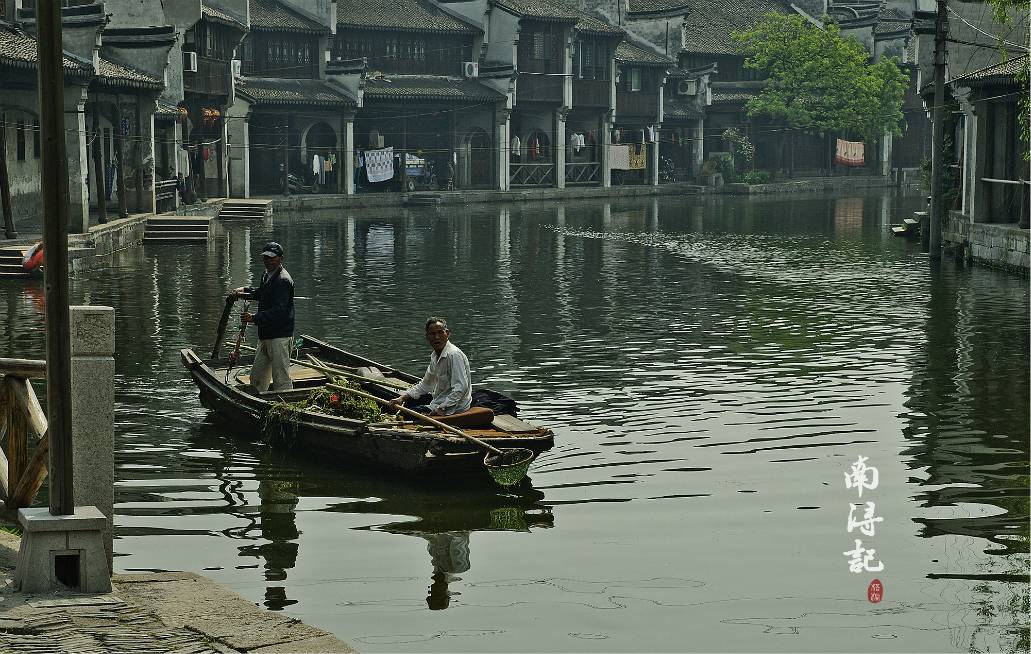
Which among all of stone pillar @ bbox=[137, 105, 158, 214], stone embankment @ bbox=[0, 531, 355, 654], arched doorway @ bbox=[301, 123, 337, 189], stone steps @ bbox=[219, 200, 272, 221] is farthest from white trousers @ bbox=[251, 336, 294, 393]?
arched doorway @ bbox=[301, 123, 337, 189]

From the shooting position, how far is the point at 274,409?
1409 cm

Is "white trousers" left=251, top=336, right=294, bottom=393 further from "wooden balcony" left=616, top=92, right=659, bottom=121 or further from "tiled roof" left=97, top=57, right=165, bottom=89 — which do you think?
"wooden balcony" left=616, top=92, right=659, bottom=121

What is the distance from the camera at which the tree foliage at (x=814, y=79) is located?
71375mm

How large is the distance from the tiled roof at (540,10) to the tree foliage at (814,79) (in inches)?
464

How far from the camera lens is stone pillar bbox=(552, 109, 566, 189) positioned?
65000 millimetres

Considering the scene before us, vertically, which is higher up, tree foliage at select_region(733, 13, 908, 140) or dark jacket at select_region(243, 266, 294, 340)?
tree foliage at select_region(733, 13, 908, 140)

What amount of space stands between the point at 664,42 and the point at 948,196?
3857cm

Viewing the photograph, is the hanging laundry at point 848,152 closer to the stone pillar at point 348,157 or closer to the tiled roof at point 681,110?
the tiled roof at point 681,110

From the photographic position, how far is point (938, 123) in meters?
32.3

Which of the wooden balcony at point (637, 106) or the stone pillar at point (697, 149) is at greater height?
the wooden balcony at point (637, 106)

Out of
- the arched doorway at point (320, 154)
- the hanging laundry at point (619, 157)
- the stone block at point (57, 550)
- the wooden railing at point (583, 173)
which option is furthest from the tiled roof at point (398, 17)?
the stone block at point (57, 550)

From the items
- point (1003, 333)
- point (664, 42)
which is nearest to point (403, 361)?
point (1003, 333)

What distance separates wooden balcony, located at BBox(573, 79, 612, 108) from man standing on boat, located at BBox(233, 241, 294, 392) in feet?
170

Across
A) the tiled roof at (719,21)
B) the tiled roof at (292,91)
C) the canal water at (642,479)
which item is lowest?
the canal water at (642,479)
